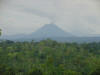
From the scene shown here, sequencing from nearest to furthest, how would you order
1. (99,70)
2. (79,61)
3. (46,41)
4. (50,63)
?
(99,70) → (50,63) → (79,61) → (46,41)

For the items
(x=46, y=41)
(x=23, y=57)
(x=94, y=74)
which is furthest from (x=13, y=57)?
(x=46, y=41)

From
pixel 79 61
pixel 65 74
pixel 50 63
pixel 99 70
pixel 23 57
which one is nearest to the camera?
pixel 99 70

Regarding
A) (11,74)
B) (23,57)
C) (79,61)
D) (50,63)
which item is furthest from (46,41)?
(11,74)

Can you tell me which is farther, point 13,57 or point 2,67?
point 13,57

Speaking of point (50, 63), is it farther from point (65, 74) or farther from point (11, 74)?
point (11, 74)

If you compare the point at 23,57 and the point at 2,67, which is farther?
the point at 23,57

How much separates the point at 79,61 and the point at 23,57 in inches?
84.9

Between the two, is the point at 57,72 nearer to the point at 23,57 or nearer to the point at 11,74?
the point at 11,74

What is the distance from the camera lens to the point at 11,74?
12.1ft

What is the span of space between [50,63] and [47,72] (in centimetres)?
48

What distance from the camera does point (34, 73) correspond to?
3.60 meters

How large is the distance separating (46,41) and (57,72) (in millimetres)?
7049

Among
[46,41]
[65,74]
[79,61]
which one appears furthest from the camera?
[46,41]

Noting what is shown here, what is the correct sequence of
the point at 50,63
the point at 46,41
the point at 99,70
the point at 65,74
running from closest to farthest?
the point at 99,70 → the point at 65,74 → the point at 50,63 → the point at 46,41
